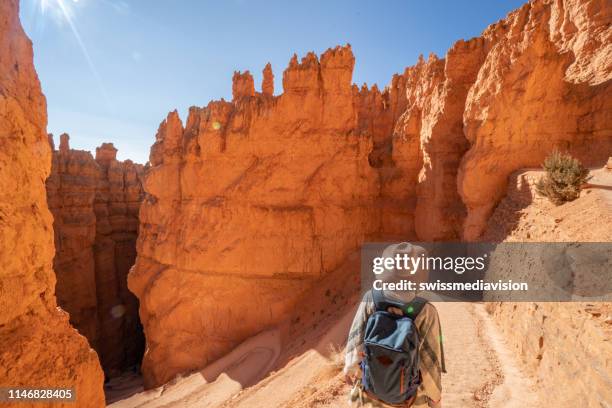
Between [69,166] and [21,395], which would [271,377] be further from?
[69,166]

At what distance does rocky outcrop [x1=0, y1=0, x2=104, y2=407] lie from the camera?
383 cm

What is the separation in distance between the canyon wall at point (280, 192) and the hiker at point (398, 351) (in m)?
9.53

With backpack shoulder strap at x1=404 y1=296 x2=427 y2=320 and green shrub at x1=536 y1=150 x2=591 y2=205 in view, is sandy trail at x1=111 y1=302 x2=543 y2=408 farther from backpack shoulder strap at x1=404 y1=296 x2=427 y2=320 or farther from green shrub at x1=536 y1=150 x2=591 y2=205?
backpack shoulder strap at x1=404 y1=296 x2=427 y2=320

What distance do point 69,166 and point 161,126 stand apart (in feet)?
45.2

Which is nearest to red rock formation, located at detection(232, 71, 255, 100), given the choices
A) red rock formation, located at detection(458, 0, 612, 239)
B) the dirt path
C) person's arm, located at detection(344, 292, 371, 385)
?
red rock formation, located at detection(458, 0, 612, 239)

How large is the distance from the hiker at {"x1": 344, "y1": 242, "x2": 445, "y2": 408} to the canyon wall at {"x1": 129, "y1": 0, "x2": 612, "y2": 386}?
9.53 m

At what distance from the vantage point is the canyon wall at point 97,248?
22891mm

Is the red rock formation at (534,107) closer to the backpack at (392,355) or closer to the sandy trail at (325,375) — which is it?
the sandy trail at (325,375)

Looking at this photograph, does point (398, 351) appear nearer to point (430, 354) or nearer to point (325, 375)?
point (430, 354)

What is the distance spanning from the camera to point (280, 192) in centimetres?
1391

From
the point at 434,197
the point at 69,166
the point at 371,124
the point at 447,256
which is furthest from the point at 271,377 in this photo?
the point at 69,166

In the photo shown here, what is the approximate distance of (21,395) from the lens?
375cm

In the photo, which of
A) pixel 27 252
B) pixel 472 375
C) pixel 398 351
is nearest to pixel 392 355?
pixel 398 351

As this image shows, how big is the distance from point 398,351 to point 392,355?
0.07 metres
